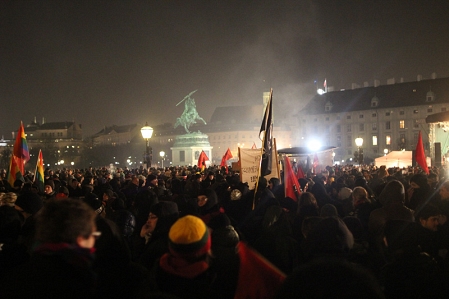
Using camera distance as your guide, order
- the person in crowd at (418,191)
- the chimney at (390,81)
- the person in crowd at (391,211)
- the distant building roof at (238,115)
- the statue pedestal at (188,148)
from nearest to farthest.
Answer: the person in crowd at (391,211), the person in crowd at (418,191), the statue pedestal at (188,148), the chimney at (390,81), the distant building roof at (238,115)

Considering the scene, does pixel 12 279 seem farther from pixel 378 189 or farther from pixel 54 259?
pixel 378 189

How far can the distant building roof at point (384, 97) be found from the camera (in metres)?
84.1

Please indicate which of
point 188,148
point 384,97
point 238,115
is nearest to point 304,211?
point 188,148

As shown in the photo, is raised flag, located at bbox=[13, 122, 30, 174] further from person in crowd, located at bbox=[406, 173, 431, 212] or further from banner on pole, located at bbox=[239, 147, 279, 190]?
person in crowd, located at bbox=[406, 173, 431, 212]

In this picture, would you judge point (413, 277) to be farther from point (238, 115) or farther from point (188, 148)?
point (238, 115)

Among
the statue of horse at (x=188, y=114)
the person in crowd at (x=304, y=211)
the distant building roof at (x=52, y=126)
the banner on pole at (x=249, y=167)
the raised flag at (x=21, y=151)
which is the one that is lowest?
the person in crowd at (x=304, y=211)

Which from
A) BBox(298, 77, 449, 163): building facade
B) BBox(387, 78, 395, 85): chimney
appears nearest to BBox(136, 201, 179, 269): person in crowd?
BBox(298, 77, 449, 163): building facade

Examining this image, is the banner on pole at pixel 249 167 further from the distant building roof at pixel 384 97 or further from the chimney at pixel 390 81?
the chimney at pixel 390 81

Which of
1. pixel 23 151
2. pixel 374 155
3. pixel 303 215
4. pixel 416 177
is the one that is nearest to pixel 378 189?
pixel 416 177

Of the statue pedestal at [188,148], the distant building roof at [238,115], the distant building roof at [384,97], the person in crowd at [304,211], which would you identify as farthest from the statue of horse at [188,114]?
the distant building roof at [238,115]

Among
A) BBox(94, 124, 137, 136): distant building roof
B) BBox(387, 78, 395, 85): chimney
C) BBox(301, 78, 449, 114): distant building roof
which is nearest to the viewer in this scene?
BBox(301, 78, 449, 114): distant building roof

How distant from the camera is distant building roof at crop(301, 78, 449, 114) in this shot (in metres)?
84.1

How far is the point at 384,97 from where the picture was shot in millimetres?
91062

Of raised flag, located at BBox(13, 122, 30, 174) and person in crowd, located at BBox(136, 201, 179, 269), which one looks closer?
person in crowd, located at BBox(136, 201, 179, 269)
